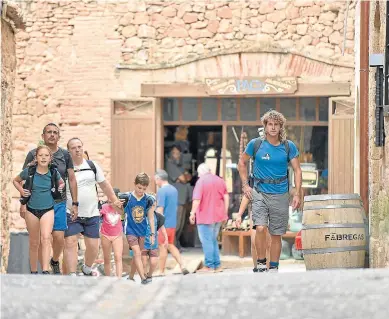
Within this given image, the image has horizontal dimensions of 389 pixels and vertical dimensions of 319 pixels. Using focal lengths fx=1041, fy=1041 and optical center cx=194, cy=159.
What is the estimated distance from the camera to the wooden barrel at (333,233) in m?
9.99

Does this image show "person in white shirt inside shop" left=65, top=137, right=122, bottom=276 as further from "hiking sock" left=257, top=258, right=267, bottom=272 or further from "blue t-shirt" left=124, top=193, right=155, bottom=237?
"hiking sock" left=257, top=258, right=267, bottom=272

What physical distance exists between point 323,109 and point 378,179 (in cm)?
596

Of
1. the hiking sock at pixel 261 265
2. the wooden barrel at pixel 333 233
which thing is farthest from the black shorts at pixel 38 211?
the wooden barrel at pixel 333 233

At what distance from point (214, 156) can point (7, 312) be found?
47.0 feet

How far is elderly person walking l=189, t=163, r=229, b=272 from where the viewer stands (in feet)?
47.8

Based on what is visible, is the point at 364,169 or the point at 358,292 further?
the point at 364,169

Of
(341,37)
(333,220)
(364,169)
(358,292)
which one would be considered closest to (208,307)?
(358,292)

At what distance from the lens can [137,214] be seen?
36.1ft

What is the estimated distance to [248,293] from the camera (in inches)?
113

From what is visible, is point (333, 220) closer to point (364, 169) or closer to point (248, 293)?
point (364, 169)

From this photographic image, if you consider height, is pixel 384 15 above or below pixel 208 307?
above

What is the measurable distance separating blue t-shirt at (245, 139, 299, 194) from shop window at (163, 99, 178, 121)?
24.1ft

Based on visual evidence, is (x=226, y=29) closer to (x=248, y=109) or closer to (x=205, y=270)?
(x=248, y=109)

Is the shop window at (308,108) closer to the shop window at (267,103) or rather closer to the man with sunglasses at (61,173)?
the shop window at (267,103)
